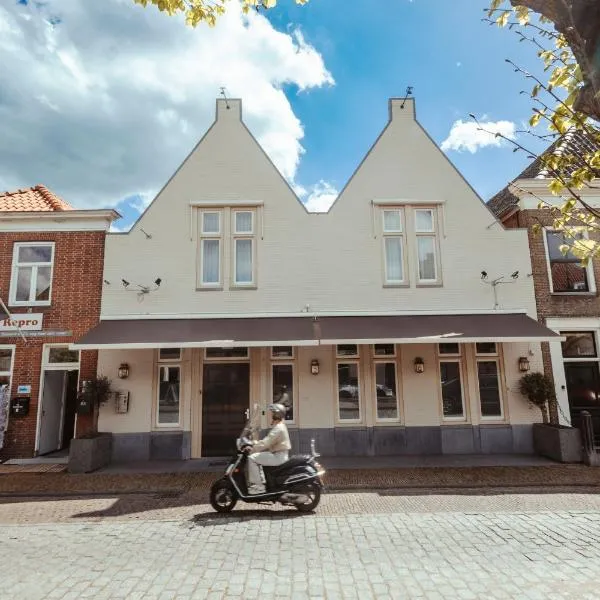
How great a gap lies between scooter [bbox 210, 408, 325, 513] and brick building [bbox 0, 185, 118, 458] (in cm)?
623

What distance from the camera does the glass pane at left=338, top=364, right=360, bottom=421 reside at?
11289 millimetres

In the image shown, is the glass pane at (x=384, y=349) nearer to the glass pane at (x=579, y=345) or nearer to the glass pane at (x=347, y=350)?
the glass pane at (x=347, y=350)

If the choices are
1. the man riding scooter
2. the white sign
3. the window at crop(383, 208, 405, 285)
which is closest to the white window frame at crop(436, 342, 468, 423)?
the window at crop(383, 208, 405, 285)

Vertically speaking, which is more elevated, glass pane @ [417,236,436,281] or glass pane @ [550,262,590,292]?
glass pane @ [417,236,436,281]

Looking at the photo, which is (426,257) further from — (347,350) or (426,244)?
(347,350)

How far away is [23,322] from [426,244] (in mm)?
11388

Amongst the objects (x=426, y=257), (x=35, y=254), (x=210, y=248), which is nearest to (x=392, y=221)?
(x=426, y=257)

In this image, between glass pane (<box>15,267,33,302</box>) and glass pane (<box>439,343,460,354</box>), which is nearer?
glass pane (<box>439,343,460,354</box>)

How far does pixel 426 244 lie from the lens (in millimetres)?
12148

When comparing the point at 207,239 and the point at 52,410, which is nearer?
the point at 207,239

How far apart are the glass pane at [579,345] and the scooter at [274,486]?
855cm

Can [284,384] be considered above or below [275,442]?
above

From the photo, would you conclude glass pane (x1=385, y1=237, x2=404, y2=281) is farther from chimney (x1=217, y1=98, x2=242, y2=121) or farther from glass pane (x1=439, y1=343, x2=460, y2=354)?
chimney (x1=217, y1=98, x2=242, y2=121)

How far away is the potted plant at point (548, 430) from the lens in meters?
9.90
